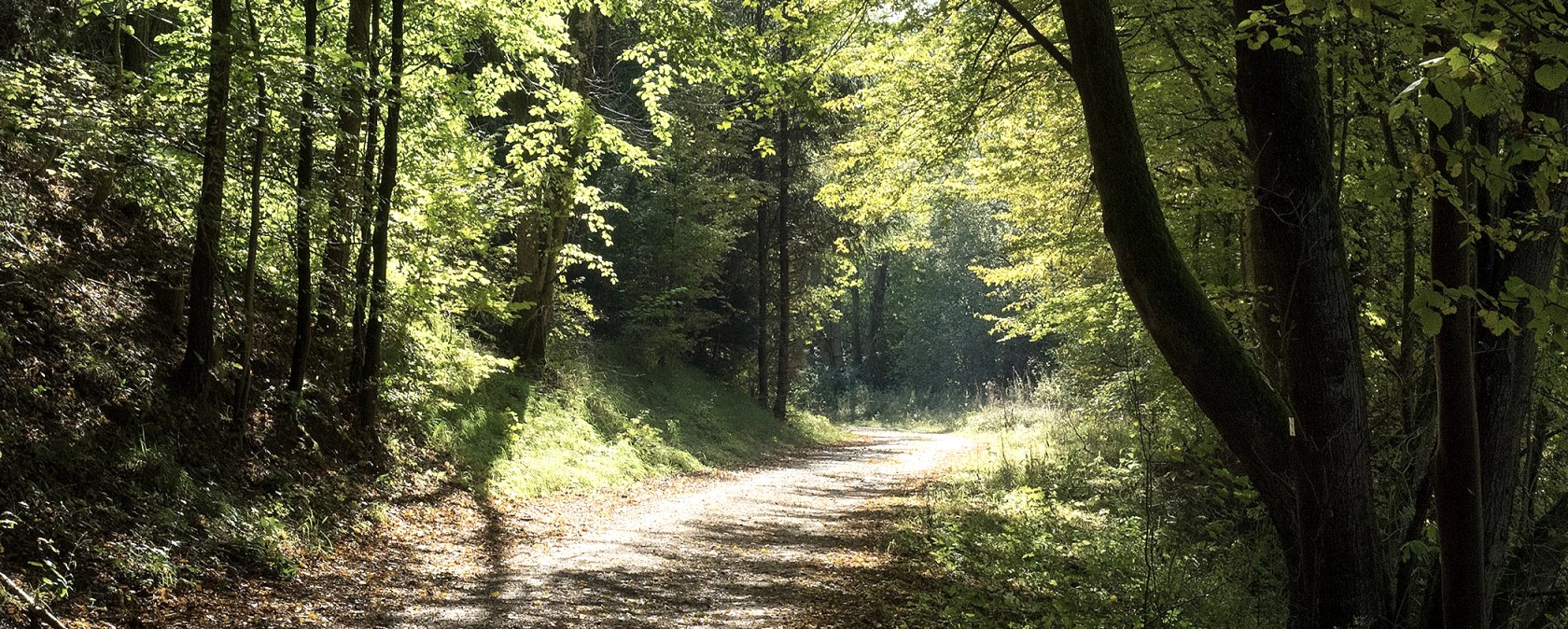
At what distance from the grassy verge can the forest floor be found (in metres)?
0.51

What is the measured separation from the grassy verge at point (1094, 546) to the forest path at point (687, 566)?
74 cm

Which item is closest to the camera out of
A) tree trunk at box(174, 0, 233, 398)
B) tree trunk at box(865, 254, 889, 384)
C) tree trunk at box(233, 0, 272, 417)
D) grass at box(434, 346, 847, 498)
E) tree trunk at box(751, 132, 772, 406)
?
tree trunk at box(174, 0, 233, 398)

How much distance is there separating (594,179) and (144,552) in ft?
53.4

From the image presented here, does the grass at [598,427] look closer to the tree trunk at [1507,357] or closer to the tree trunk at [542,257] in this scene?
the tree trunk at [542,257]

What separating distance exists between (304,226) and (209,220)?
98 centimetres

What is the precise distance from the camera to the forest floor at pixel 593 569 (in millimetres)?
6078

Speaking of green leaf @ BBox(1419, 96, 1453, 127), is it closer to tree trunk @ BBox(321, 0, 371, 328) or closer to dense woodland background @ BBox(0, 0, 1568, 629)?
dense woodland background @ BBox(0, 0, 1568, 629)

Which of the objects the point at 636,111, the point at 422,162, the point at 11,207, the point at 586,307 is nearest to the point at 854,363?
the point at 636,111

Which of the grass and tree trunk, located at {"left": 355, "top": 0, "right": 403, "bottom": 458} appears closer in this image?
tree trunk, located at {"left": 355, "top": 0, "right": 403, "bottom": 458}

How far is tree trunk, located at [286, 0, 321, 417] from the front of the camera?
7.77 meters

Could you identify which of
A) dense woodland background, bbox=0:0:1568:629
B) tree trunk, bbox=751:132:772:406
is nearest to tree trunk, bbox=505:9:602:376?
dense woodland background, bbox=0:0:1568:629

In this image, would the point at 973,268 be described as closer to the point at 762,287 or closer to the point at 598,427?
the point at 598,427

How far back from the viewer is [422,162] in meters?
10.4

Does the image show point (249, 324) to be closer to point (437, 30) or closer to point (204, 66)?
point (204, 66)
